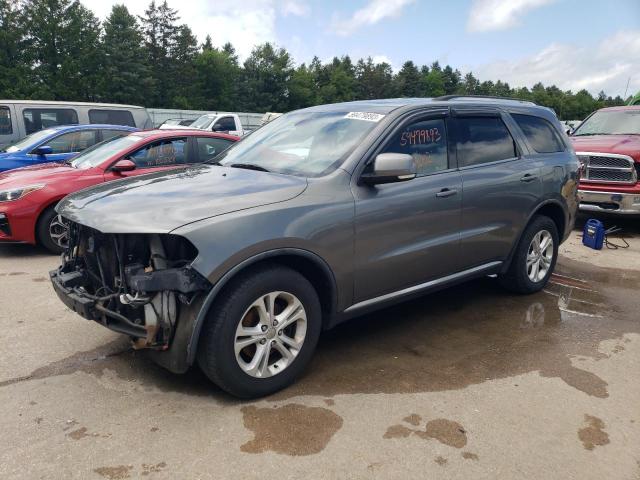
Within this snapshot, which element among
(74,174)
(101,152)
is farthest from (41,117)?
(74,174)

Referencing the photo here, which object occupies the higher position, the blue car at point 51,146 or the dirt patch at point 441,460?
the blue car at point 51,146

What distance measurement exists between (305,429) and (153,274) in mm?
1181

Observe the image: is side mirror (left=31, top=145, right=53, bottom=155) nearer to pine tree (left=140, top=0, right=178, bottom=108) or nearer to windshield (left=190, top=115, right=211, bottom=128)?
windshield (left=190, top=115, right=211, bottom=128)

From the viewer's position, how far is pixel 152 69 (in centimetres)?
6309

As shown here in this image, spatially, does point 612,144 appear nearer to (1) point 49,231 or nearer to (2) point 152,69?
(1) point 49,231

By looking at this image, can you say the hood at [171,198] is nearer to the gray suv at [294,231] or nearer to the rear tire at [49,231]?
the gray suv at [294,231]

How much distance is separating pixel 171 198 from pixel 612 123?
946cm

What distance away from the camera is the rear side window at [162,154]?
23.1 feet

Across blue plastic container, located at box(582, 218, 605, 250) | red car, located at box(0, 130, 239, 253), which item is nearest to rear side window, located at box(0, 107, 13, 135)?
red car, located at box(0, 130, 239, 253)

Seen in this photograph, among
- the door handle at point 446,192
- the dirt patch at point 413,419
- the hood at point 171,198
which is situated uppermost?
the hood at point 171,198

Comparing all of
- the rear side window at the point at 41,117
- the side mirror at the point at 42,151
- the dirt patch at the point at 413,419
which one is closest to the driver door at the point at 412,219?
the dirt patch at the point at 413,419

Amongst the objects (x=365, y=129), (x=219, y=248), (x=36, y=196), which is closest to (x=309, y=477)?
(x=219, y=248)

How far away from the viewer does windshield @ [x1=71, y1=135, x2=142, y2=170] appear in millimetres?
6973

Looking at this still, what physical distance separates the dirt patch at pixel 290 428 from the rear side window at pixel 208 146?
5018mm
